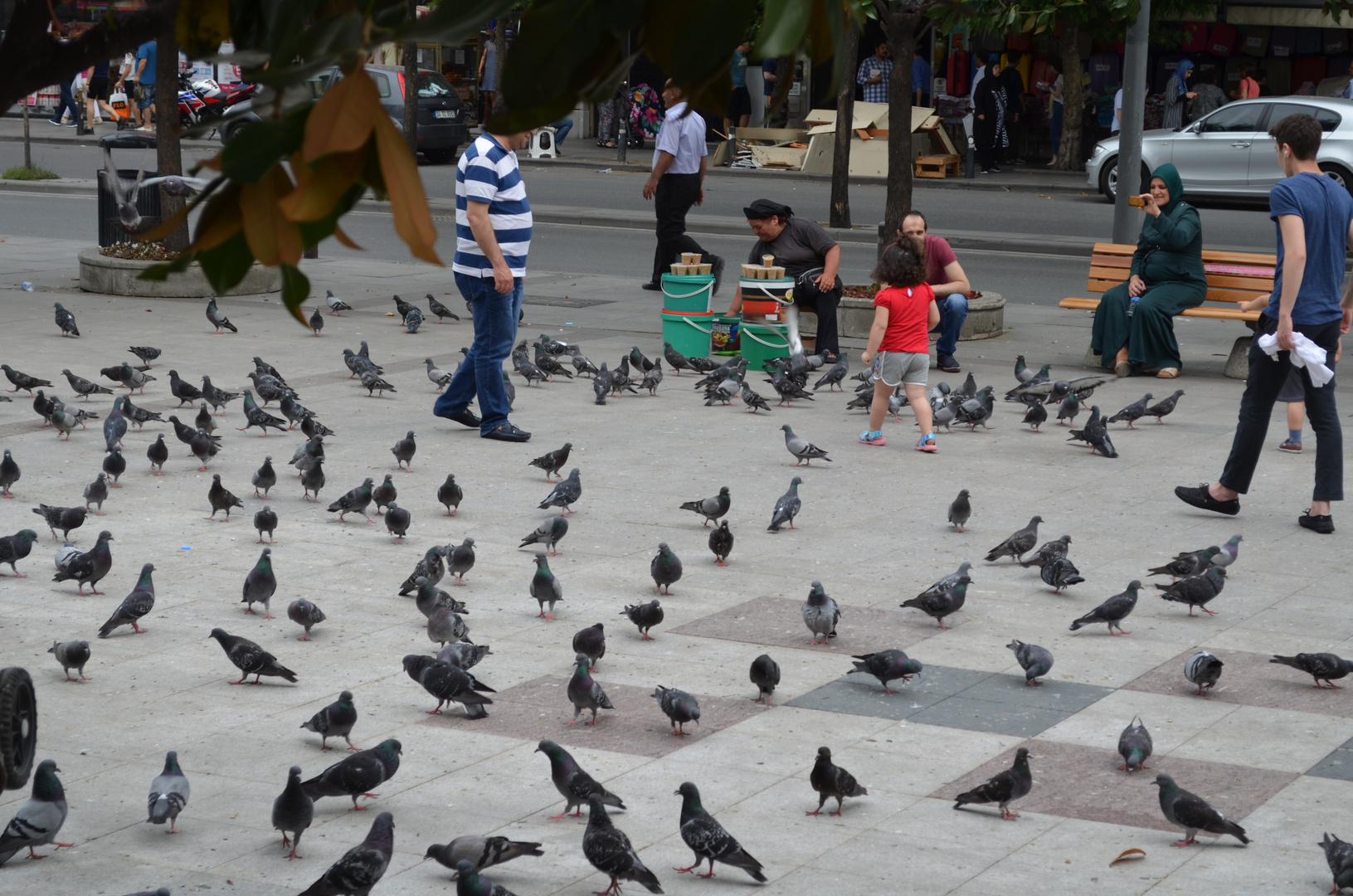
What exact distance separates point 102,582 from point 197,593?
19.8 inches

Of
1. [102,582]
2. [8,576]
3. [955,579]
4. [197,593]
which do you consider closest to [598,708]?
[955,579]

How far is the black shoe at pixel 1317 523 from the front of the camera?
8.77 m

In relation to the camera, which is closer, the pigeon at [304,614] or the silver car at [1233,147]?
the pigeon at [304,614]

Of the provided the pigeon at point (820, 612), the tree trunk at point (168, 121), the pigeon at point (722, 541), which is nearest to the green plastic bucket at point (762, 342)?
the pigeon at point (722, 541)

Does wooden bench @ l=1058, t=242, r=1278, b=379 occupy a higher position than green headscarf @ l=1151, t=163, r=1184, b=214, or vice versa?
green headscarf @ l=1151, t=163, r=1184, b=214

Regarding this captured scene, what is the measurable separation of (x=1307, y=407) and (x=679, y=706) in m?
4.89

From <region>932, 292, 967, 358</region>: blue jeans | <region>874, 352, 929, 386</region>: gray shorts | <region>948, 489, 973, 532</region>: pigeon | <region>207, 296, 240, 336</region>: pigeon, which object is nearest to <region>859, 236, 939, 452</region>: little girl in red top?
<region>874, 352, 929, 386</region>: gray shorts

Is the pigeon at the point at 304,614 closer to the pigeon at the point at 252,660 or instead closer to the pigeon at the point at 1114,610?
the pigeon at the point at 252,660

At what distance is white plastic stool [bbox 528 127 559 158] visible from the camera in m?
35.2

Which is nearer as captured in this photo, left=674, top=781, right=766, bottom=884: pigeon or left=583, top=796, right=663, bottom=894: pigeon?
left=583, top=796, right=663, bottom=894: pigeon

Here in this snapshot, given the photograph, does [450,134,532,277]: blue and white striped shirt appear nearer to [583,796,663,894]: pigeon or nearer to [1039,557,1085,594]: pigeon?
[1039,557,1085,594]: pigeon

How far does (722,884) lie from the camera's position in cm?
467

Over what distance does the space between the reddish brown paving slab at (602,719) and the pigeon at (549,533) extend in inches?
70.9

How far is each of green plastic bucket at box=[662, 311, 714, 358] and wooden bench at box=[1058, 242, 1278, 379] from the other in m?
3.44
